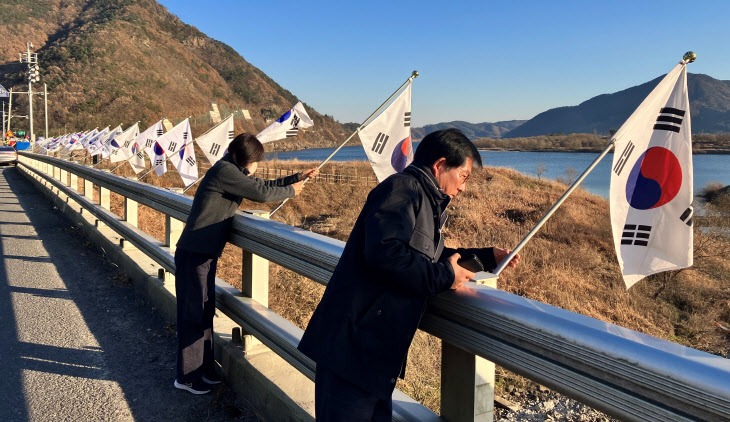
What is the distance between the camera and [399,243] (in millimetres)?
1957

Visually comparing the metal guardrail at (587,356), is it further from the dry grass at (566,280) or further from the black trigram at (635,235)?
the black trigram at (635,235)

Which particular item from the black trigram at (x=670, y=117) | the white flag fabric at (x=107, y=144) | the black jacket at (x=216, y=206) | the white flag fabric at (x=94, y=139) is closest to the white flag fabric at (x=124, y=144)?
the white flag fabric at (x=107, y=144)

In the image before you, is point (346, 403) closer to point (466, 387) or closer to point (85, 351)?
point (466, 387)

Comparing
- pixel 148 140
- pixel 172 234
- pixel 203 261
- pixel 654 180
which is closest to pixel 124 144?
pixel 148 140

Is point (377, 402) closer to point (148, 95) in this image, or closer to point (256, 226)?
point (256, 226)

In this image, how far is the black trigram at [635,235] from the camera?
4285 mm

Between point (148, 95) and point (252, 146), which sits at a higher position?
point (148, 95)

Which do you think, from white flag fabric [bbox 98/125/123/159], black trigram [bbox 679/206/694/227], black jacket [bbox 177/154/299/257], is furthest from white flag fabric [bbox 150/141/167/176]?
black trigram [bbox 679/206/694/227]

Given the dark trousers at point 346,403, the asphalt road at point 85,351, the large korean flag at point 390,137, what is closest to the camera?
the dark trousers at point 346,403

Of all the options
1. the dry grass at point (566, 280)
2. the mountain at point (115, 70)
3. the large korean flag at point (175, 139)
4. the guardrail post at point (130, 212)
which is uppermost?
the mountain at point (115, 70)

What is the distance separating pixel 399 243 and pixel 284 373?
5.45 ft

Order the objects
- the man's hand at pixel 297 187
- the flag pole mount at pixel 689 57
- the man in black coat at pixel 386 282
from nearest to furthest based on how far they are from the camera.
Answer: the man in black coat at pixel 386 282
the flag pole mount at pixel 689 57
the man's hand at pixel 297 187

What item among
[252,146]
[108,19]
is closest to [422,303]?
[252,146]

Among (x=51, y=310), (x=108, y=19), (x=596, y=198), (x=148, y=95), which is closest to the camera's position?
(x=51, y=310)
